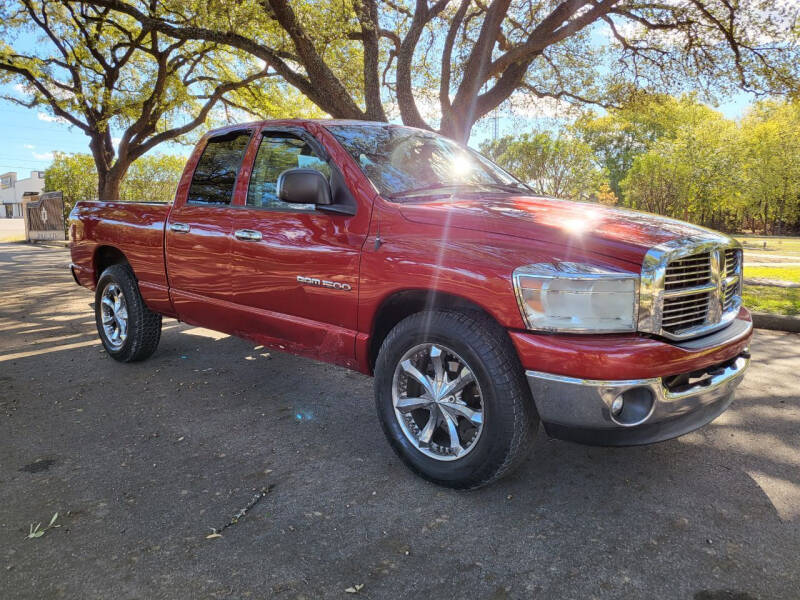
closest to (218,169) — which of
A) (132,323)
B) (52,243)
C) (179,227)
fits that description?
(179,227)

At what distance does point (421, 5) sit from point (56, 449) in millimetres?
10135

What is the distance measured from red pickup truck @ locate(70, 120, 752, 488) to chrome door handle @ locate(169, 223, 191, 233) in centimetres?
4

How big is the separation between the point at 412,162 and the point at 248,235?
46.6 inches

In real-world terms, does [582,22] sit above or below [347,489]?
above

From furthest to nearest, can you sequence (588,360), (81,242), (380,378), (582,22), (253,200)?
(582,22), (81,242), (253,200), (380,378), (588,360)

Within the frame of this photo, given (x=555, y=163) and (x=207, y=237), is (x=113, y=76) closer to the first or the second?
(x=207, y=237)

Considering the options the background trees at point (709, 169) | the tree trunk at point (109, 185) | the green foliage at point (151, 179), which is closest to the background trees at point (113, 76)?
the tree trunk at point (109, 185)

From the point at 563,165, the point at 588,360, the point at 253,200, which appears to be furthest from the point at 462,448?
the point at 563,165

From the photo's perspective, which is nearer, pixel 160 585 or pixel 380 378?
pixel 160 585

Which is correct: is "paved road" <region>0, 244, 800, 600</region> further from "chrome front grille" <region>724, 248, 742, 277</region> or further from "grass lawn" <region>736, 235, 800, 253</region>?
"grass lawn" <region>736, 235, 800, 253</region>

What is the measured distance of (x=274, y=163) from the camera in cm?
377

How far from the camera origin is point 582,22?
32.7ft

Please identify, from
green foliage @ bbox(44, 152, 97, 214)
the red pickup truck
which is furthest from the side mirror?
green foliage @ bbox(44, 152, 97, 214)

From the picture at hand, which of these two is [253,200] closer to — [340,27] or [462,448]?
[462,448]
